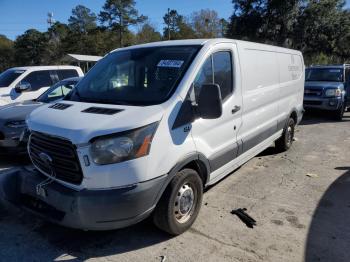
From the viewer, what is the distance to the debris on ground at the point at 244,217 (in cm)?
410

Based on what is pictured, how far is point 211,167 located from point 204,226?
0.69m

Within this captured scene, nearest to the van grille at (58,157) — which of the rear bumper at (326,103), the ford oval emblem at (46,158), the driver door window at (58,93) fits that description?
the ford oval emblem at (46,158)

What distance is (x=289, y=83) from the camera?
6883 mm

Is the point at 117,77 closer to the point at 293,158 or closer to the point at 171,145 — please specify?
the point at 171,145

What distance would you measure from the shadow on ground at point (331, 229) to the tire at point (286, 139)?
1922 millimetres

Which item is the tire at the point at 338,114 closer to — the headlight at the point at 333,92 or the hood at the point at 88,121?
the headlight at the point at 333,92

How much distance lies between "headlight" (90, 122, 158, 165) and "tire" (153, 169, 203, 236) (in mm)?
616

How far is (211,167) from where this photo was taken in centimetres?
420

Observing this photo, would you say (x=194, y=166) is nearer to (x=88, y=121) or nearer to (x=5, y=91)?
(x=88, y=121)

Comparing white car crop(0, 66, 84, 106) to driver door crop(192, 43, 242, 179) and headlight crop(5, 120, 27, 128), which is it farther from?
driver door crop(192, 43, 242, 179)

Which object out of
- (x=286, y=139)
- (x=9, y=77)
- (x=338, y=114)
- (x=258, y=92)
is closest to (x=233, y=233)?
(x=258, y=92)

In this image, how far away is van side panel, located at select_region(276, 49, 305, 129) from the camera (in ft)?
21.2

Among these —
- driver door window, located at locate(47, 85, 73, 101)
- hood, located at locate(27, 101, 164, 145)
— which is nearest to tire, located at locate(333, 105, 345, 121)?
driver door window, located at locate(47, 85, 73, 101)

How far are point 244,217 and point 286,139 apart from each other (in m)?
3.38
